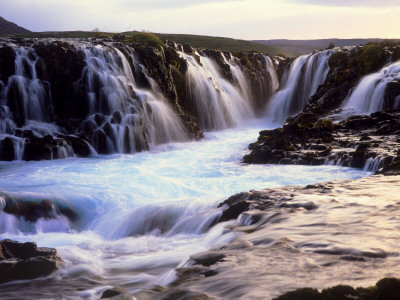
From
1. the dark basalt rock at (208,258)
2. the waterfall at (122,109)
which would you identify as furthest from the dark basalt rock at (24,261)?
the waterfall at (122,109)

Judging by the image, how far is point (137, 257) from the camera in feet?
23.0

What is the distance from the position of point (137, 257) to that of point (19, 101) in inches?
539

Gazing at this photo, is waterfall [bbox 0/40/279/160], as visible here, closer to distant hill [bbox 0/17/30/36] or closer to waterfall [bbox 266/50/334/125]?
waterfall [bbox 266/50/334/125]

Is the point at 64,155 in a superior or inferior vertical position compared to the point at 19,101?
Result: inferior

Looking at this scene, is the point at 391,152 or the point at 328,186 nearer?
the point at 328,186

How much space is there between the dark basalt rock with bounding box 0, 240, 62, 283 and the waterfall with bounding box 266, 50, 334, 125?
2445cm

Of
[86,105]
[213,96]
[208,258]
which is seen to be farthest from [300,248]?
[213,96]

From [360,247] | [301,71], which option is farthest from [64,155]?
[301,71]

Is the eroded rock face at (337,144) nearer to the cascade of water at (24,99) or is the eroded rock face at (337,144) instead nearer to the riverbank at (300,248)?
the riverbank at (300,248)

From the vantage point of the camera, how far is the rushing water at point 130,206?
6262 millimetres

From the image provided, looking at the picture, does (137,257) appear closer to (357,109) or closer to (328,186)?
(328,186)

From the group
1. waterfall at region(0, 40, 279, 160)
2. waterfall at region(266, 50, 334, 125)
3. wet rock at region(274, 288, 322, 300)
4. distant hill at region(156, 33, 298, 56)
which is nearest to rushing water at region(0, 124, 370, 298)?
waterfall at region(0, 40, 279, 160)

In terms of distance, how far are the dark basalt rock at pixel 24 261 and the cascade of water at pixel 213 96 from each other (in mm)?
19423

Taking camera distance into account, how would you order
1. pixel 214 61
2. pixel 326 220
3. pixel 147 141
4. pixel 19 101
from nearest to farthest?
1. pixel 326 220
2. pixel 19 101
3. pixel 147 141
4. pixel 214 61
